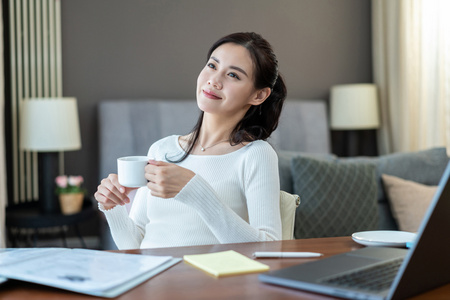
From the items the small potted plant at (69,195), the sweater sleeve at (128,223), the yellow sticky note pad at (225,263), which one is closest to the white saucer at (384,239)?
the yellow sticky note pad at (225,263)

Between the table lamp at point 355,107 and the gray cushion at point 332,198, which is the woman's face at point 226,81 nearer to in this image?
the gray cushion at point 332,198

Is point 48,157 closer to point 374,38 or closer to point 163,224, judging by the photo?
point 163,224

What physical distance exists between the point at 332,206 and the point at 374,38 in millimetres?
2195

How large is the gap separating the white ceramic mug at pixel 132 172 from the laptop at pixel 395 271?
422mm

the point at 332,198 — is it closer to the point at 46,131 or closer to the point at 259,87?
the point at 259,87

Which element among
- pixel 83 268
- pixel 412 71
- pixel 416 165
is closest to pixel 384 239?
pixel 83 268

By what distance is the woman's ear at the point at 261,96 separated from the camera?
1.71 meters

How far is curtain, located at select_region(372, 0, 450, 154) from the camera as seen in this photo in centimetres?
362

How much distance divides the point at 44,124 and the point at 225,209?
6.93 ft

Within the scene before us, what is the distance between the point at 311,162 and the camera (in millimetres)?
2596

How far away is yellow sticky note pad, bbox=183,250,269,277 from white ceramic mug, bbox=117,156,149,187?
0.25 m

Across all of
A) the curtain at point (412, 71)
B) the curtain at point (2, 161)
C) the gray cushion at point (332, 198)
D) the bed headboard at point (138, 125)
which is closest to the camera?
the gray cushion at point (332, 198)

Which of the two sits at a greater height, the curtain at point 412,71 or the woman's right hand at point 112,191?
the curtain at point 412,71

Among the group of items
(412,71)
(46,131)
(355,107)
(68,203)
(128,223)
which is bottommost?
(68,203)
